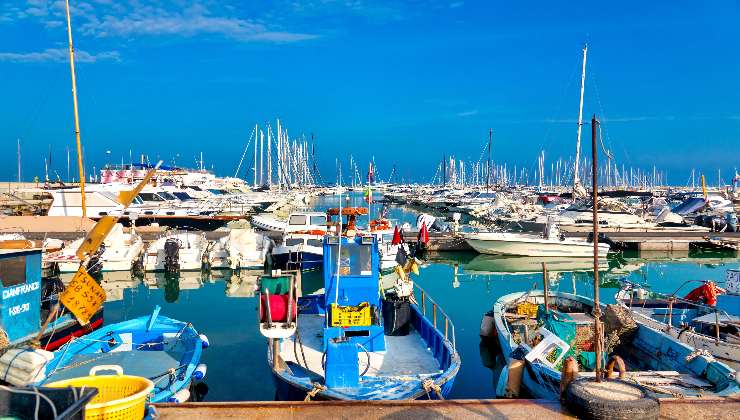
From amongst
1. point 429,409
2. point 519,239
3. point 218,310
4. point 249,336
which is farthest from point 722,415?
point 519,239

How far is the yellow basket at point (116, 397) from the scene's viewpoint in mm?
5984

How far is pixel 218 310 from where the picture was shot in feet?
73.8

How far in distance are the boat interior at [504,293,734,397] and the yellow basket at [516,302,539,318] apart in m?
0.03

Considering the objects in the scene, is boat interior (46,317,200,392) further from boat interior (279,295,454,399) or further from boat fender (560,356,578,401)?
boat fender (560,356,578,401)

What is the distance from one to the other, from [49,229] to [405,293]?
29706 millimetres

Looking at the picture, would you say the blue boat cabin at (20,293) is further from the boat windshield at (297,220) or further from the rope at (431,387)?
the boat windshield at (297,220)

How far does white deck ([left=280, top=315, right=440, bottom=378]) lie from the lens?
11.3 m

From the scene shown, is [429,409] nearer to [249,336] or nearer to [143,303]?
[249,336]

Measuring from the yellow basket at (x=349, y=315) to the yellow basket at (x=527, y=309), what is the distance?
6286mm

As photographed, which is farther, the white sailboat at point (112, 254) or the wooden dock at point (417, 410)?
the white sailboat at point (112, 254)

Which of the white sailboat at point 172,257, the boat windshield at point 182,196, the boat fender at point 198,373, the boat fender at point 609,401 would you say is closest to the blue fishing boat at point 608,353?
the boat fender at point 609,401

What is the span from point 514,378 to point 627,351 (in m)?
3.66

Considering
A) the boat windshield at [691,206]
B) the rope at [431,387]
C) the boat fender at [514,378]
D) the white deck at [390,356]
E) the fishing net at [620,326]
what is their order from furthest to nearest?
the boat windshield at [691,206] → the fishing net at [620,326] → the boat fender at [514,378] → the white deck at [390,356] → the rope at [431,387]

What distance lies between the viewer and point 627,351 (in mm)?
13711
